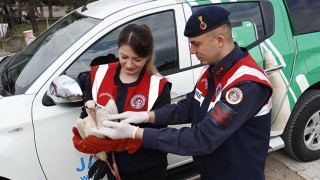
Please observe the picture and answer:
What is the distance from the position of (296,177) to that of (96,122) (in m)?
2.34

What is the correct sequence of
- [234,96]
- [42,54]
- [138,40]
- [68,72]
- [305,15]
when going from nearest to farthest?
[234,96] → [138,40] → [68,72] → [42,54] → [305,15]

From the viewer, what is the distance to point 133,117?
5.55 ft

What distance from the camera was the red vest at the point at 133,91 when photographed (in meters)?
1.86

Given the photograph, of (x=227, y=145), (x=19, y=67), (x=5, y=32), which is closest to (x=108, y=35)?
(x=19, y=67)

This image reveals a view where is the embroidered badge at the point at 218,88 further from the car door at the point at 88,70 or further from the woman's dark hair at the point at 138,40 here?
the car door at the point at 88,70

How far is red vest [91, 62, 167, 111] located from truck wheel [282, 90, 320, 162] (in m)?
1.72

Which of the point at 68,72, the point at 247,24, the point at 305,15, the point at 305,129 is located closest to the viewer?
the point at 68,72

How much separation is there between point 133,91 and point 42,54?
0.93 m

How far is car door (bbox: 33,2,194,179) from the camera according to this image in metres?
2.07

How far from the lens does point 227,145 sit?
1.52 m

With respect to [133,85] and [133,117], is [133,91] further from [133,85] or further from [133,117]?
[133,117]

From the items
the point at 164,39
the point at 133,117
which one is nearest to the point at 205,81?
the point at 133,117

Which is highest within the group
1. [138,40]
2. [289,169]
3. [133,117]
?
[138,40]

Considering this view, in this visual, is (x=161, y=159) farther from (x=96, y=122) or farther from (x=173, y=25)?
(x=173, y=25)
